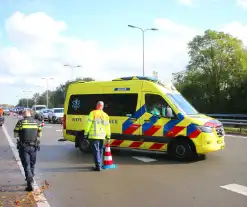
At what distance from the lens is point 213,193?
6.65 m

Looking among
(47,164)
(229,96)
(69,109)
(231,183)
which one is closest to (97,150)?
(47,164)

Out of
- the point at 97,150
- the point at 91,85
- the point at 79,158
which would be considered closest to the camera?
the point at 97,150

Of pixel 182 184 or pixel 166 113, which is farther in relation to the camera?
pixel 166 113

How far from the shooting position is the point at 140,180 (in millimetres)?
7836

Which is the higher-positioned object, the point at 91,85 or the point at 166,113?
the point at 91,85

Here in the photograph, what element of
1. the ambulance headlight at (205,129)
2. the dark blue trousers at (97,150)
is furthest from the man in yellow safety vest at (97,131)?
the ambulance headlight at (205,129)

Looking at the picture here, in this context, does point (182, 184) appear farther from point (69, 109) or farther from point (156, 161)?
point (69, 109)

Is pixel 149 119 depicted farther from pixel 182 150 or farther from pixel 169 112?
pixel 182 150

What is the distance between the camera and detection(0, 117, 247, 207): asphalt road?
6211mm

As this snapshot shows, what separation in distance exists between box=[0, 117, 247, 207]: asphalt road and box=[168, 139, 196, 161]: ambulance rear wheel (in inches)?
12.3

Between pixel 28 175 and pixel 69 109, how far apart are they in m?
5.99

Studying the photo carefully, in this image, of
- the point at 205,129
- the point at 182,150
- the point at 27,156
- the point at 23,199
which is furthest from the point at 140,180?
the point at 205,129

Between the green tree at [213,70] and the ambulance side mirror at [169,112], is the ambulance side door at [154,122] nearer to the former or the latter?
the ambulance side mirror at [169,112]

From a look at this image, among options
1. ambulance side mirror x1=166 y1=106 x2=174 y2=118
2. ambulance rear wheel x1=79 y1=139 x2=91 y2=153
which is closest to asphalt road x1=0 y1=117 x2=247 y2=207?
ambulance rear wheel x1=79 y1=139 x2=91 y2=153
